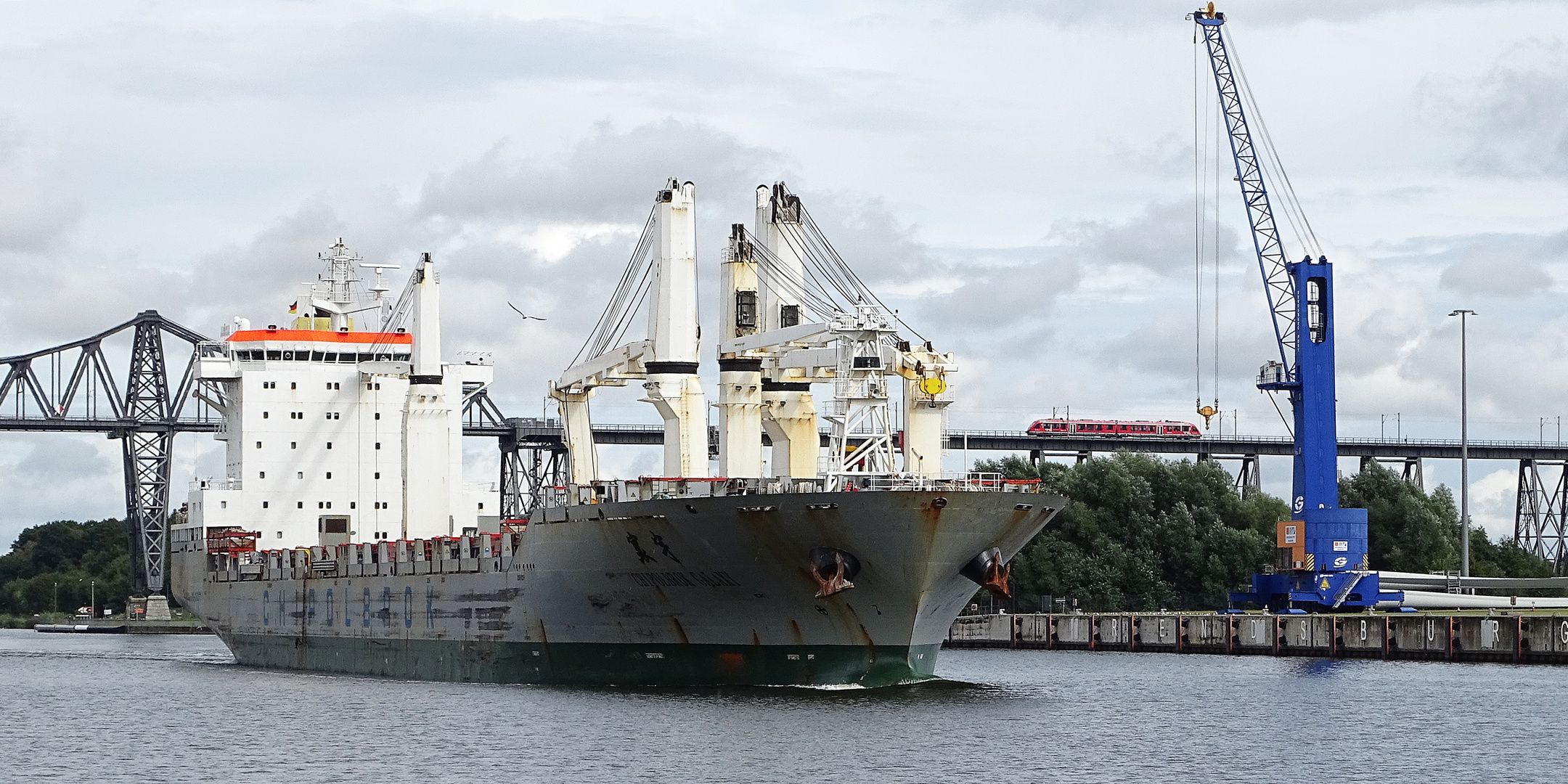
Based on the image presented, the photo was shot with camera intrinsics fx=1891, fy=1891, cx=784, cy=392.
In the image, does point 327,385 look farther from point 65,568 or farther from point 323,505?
point 65,568

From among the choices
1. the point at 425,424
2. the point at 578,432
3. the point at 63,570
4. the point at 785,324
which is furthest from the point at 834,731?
the point at 63,570

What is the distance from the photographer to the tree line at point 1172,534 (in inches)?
3263

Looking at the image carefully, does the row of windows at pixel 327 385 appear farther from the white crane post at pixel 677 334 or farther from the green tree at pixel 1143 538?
the green tree at pixel 1143 538

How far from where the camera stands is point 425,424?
6272 centimetres

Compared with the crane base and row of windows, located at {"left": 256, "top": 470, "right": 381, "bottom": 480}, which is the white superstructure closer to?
row of windows, located at {"left": 256, "top": 470, "right": 381, "bottom": 480}

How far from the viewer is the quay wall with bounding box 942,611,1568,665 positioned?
56188 mm

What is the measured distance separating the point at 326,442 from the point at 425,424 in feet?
13.7

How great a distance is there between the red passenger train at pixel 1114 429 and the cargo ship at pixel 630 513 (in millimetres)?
41748

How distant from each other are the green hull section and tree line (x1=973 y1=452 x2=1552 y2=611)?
3720cm

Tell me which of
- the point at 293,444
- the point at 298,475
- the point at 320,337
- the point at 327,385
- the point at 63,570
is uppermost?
the point at 320,337

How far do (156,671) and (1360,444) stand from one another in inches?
3061

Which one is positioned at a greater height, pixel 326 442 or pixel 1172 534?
pixel 326 442

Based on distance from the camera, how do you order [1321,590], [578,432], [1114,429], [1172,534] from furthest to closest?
[1114,429] → [1172,534] → [1321,590] → [578,432]

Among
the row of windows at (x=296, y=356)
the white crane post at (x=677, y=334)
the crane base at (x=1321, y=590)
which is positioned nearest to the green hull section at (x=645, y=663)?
the white crane post at (x=677, y=334)
